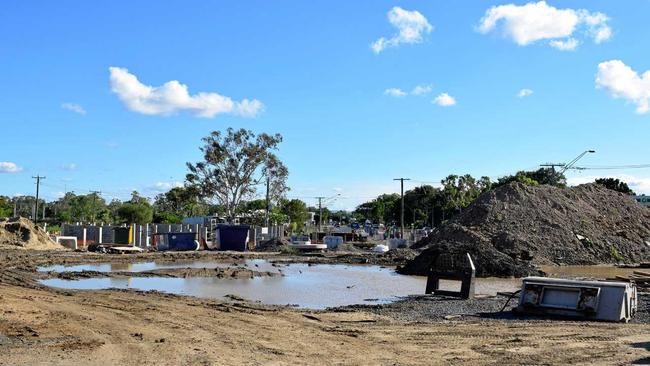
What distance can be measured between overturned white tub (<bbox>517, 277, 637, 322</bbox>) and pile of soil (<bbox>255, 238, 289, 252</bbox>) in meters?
42.9

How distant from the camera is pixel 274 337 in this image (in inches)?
471

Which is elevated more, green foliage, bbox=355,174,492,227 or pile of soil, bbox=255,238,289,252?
green foliage, bbox=355,174,492,227

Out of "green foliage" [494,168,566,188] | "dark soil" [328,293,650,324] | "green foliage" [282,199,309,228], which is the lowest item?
"dark soil" [328,293,650,324]

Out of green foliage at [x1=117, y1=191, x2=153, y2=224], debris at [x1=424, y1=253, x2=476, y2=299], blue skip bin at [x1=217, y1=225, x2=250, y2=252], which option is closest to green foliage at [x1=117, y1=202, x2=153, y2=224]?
green foliage at [x1=117, y1=191, x2=153, y2=224]

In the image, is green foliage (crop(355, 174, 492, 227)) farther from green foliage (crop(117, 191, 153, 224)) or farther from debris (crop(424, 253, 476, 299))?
debris (crop(424, 253, 476, 299))

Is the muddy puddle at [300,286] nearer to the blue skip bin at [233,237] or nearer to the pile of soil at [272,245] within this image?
the blue skip bin at [233,237]

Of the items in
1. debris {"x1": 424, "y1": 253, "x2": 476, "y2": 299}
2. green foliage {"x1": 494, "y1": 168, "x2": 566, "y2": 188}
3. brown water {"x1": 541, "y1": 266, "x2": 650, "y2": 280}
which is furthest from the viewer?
green foliage {"x1": 494, "y1": 168, "x2": 566, "y2": 188}

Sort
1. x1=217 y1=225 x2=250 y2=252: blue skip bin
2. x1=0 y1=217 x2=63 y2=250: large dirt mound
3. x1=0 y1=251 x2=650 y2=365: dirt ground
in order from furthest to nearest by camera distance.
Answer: x1=217 y1=225 x2=250 y2=252: blue skip bin → x1=0 y1=217 x2=63 y2=250: large dirt mound → x1=0 y1=251 x2=650 y2=365: dirt ground

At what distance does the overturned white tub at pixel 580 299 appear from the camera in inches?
602

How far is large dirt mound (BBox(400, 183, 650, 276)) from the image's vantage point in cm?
4825

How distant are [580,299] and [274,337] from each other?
796 cm

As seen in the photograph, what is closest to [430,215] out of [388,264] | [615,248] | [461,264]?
[615,248]

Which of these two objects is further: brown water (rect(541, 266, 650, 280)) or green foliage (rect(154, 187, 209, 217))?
green foliage (rect(154, 187, 209, 217))

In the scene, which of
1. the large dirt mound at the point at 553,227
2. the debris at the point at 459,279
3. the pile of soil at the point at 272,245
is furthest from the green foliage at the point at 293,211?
the debris at the point at 459,279
